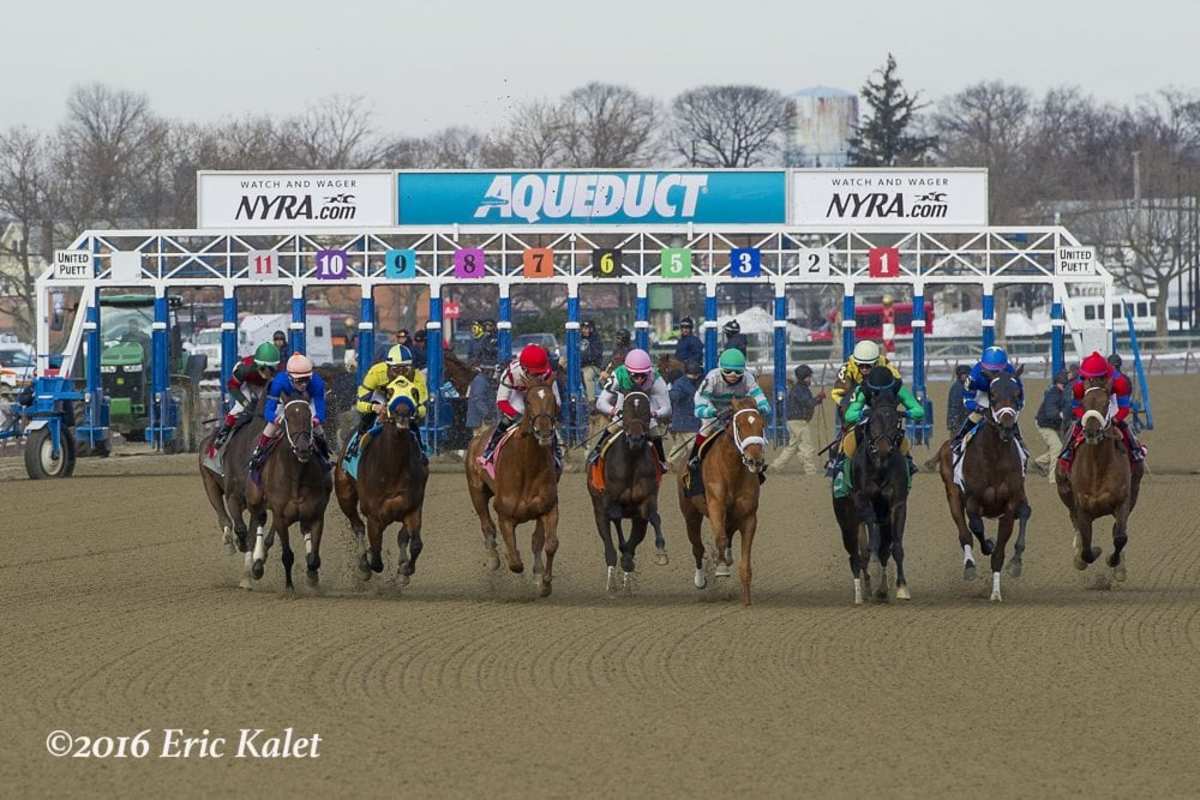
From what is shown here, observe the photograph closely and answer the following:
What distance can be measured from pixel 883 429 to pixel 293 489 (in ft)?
13.1

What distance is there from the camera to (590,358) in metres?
29.7

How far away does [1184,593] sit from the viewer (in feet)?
45.5

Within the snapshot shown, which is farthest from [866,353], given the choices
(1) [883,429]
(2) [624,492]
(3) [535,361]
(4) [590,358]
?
(4) [590,358]

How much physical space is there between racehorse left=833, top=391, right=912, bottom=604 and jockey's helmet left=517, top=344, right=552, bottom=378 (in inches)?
83.5

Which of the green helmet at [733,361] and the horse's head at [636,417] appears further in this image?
the green helmet at [733,361]

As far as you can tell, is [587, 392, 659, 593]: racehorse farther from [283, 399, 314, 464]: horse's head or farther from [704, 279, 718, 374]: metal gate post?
[704, 279, 718, 374]: metal gate post

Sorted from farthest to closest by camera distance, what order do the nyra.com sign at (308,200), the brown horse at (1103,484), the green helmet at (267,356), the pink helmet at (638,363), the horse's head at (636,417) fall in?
the nyra.com sign at (308,200)
the green helmet at (267,356)
the brown horse at (1103,484)
the pink helmet at (638,363)
the horse's head at (636,417)

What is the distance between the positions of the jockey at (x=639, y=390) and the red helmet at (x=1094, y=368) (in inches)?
112

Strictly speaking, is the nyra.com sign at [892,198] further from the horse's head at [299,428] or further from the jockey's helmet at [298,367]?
the horse's head at [299,428]

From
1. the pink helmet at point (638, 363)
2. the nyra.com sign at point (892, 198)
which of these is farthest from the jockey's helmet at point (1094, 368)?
the nyra.com sign at point (892, 198)

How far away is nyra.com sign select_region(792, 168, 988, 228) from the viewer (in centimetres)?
2988

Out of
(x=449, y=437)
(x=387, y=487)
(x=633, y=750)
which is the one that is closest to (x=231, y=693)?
(x=633, y=750)

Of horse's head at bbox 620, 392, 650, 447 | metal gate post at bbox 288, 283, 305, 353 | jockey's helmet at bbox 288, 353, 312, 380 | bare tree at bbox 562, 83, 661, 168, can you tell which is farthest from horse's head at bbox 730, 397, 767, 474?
bare tree at bbox 562, 83, 661, 168

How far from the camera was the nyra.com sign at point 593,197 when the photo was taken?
98.7 feet
